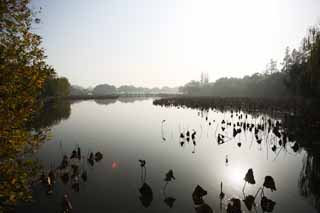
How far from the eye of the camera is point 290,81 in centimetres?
4378

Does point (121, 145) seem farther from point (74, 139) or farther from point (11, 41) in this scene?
point (11, 41)

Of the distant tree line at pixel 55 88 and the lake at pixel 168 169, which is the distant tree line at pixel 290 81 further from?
the distant tree line at pixel 55 88

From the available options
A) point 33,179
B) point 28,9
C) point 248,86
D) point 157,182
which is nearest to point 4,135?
point 28,9

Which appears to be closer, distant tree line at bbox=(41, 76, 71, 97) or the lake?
the lake

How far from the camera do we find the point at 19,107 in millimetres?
5980

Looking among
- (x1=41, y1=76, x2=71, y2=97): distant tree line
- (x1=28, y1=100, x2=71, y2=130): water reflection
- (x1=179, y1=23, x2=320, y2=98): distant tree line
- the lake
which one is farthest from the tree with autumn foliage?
(x1=41, y1=76, x2=71, y2=97): distant tree line

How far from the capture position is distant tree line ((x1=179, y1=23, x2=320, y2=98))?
26.2 m

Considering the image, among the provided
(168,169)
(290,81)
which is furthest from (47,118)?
(290,81)

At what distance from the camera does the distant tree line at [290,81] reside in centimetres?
2620

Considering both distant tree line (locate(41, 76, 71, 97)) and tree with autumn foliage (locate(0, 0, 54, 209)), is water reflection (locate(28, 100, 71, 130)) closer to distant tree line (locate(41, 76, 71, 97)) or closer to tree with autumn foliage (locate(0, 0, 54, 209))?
tree with autumn foliage (locate(0, 0, 54, 209))

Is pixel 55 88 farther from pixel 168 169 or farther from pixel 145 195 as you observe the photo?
pixel 145 195

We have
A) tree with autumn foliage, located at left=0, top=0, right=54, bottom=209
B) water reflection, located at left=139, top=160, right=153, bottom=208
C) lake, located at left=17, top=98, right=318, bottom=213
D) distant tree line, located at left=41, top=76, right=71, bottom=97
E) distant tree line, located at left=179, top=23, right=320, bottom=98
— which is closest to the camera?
tree with autumn foliage, located at left=0, top=0, right=54, bottom=209

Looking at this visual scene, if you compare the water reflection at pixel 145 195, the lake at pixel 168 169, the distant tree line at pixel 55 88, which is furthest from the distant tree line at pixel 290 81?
the distant tree line at pixel 55 88

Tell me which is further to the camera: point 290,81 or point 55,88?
point 55,88
